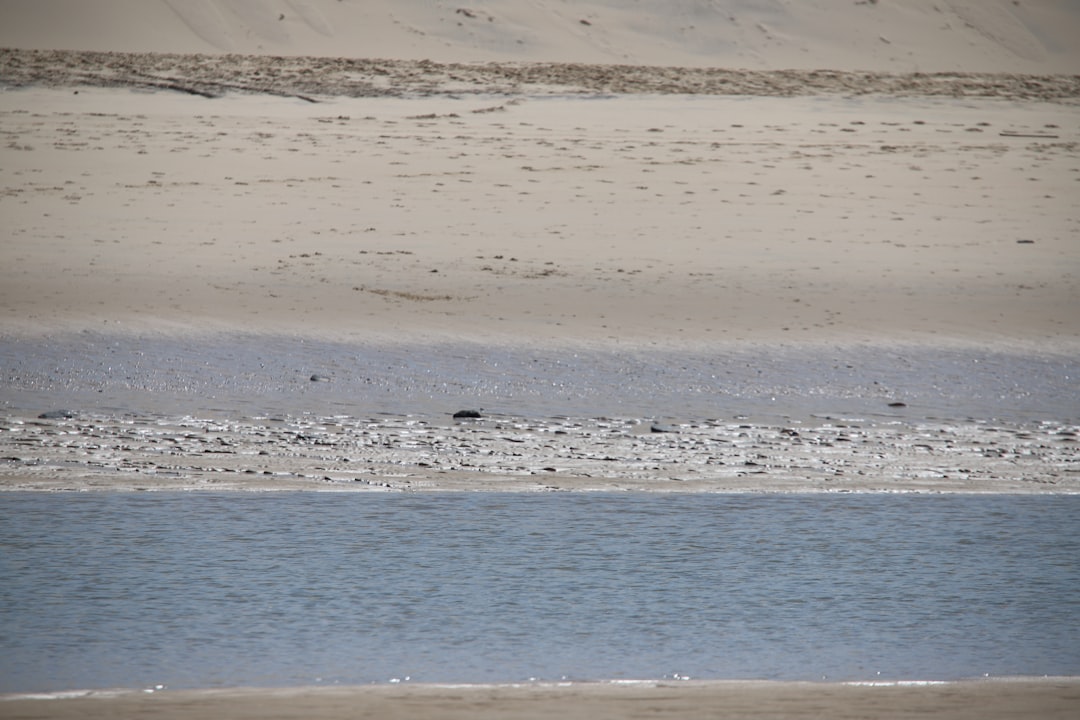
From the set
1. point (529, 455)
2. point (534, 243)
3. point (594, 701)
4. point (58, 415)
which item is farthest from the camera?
point (534, 243)

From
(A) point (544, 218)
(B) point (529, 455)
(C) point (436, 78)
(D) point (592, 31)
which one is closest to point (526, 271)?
(A) point (544, 218)

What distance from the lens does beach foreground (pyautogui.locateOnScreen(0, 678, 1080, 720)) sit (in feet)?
10.9

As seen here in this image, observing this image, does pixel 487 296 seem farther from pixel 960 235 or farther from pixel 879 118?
pixel 879 118

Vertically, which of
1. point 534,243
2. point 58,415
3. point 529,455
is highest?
point 534,243

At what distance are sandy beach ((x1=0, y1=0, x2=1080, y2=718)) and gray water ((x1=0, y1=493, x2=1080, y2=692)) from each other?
0.20m

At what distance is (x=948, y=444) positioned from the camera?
6566 mm

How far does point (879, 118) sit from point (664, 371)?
616 cm

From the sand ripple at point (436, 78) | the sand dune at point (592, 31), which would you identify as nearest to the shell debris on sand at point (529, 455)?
the sand ripple at point (436, 78)

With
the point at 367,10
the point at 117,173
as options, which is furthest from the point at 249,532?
the point at 367,10

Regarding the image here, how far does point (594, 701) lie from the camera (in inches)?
136

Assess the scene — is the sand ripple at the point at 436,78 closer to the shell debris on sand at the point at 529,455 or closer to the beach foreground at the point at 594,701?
the shell debris on sand at the point at 529,455

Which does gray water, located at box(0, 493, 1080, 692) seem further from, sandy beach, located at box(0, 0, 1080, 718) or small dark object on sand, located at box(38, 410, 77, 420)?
small dark object on sand, located at box(38, 410, 77, 420)

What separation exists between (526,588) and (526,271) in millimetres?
5034

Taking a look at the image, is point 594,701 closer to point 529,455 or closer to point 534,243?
point 529,455
